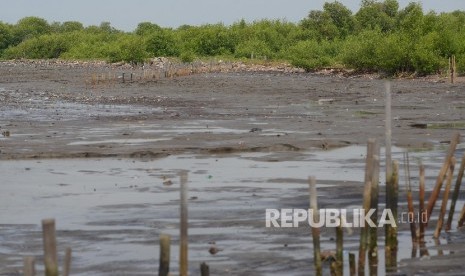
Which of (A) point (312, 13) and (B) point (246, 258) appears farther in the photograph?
(A) point (312, 13)

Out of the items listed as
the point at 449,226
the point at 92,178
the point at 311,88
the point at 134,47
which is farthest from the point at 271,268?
the point at 134,47

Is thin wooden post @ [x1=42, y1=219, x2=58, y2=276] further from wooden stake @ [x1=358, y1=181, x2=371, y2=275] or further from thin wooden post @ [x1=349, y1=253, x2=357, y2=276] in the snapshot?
wooden stake @ [x1=358, y1=181, x2=371, y2=275]

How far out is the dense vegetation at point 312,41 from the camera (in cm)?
5978

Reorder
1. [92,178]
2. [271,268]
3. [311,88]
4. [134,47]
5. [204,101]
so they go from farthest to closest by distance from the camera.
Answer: [134,47] → [311,88] → [204,101] → [92,178] → [271,268]

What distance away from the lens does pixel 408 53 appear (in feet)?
192

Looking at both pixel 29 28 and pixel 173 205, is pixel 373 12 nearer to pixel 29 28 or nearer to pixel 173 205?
pixel 29 28

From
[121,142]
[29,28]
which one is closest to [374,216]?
[121,142]

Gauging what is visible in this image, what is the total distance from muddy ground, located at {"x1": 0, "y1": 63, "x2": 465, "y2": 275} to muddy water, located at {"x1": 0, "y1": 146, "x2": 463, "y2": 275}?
27 mm

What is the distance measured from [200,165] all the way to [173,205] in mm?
5635

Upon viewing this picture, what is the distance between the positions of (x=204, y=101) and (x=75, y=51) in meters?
84.1

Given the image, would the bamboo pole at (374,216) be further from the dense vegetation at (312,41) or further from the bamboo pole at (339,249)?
the dense vegetation at (312,41)

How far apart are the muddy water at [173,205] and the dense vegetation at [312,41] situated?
34.8 m

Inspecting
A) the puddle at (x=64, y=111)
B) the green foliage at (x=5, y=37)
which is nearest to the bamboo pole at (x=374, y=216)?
the puddle at (x=64, y=111)

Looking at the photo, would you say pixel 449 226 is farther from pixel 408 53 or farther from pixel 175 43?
pixel 175 43
